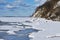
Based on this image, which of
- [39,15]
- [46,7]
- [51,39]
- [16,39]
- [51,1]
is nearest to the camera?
[51,39]

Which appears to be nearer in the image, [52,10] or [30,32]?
[30,32]

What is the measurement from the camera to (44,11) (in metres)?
61.2

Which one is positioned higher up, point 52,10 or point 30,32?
point 52,10

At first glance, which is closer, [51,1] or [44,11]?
[51,1]

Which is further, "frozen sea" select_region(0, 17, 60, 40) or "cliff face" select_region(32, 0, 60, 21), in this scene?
"cliff face" select_region(32, 0, 60, 21)

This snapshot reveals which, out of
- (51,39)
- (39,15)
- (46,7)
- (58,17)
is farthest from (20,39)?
(39,15)

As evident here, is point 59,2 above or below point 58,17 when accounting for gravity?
above

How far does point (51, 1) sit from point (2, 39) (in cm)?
4234

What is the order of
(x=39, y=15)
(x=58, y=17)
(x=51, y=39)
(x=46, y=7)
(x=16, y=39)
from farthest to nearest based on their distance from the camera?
(x=39, y=15)
(x=46, y=7)
(x=58, y=17)
(x=16, y=39)
(x=51, y=39)

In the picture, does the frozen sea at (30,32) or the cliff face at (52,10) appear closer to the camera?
the frozen sea at (30,32)

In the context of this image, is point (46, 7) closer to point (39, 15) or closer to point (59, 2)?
point (39, 15)

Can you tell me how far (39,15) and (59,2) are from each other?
18671 mm

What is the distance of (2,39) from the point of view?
13680mm

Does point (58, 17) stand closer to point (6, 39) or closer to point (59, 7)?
point (59, 7)
